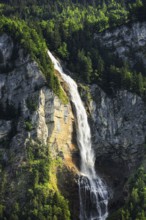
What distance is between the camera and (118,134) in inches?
3469

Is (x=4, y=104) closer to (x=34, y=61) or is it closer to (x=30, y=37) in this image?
(x=34, y=61)

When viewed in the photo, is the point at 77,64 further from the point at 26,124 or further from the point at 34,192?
the point at 34,192

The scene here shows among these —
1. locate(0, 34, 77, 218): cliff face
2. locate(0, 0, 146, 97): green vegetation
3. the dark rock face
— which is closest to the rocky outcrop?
locate(0, 0, 146, 97): green vegetation

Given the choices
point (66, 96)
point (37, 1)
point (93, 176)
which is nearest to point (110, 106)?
point (66, 96)

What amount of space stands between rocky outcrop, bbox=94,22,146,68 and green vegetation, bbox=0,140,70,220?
3499 centimetres

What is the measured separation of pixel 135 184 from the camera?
74750 millimetres

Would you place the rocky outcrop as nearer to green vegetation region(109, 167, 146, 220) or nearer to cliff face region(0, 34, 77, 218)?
cliff face region(0, 34, 77, 218)

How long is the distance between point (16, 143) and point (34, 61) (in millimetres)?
18717

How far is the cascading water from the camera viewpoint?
247ft

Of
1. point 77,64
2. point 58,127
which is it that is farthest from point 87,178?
point 77,64

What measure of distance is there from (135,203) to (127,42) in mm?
45419

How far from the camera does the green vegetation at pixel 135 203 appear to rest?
68.8 m

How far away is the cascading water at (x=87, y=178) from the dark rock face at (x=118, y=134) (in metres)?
2.23

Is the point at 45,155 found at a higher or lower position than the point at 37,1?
lower
